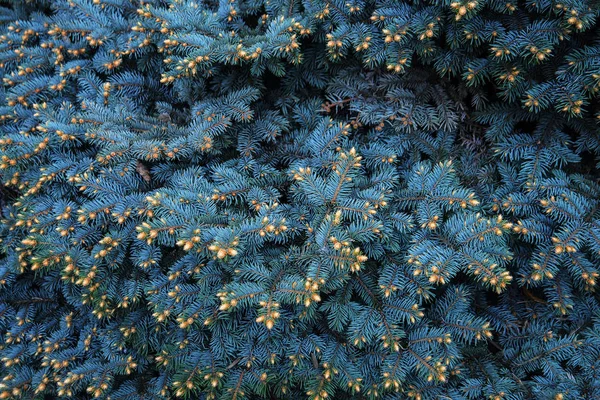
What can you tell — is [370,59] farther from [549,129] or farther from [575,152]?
[575,152]

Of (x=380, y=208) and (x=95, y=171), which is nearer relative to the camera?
(x=380, y=208)

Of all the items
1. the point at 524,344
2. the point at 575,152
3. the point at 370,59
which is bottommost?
the point at 524,344

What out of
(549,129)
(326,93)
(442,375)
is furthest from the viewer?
(326,93)

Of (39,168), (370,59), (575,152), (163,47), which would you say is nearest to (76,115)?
(39,168)

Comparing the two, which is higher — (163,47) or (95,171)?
(163,47)

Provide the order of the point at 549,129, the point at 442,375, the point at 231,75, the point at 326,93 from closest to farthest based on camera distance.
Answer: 1. the point at 442,375
2. the point at 549,129
3. the point at 231,75
4. the point at 326,93

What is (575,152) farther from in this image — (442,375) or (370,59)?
(442,375)
